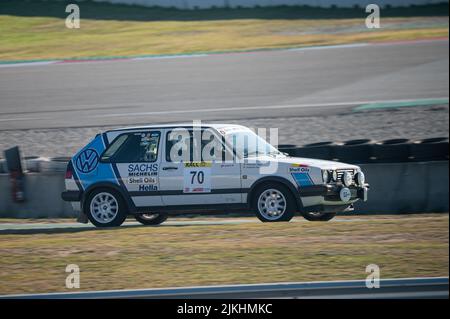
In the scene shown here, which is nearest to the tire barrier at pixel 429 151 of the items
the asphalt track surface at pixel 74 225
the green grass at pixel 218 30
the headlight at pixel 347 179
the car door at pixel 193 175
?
the asphalt track surface at pixel 74 225

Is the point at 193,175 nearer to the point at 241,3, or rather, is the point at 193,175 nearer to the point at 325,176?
the point at 325,176

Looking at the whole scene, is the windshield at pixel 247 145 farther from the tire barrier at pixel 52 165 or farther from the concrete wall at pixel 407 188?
the tire barrier at pixel 52 165

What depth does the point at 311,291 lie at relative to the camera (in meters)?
7.55

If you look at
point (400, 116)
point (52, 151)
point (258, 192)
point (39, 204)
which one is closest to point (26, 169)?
point (39, 204)

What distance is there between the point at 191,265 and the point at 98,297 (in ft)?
4.62

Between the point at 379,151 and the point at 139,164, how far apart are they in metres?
4.02

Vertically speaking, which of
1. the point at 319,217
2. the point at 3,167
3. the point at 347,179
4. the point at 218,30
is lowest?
the point at 319,217

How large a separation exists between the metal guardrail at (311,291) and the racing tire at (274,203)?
341cm

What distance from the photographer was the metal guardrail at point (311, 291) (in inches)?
293

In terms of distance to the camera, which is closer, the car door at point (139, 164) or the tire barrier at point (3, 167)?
the car door at point (139, 164)

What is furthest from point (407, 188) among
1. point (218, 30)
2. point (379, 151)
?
point (218, 30)

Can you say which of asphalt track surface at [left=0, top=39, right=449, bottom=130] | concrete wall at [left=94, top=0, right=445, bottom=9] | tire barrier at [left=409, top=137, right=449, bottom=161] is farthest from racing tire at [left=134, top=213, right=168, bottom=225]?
concrete wall at [left=94, top=0, right=445, bottom=9]

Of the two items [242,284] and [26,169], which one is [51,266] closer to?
[242,284]

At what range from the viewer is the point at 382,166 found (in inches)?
507
